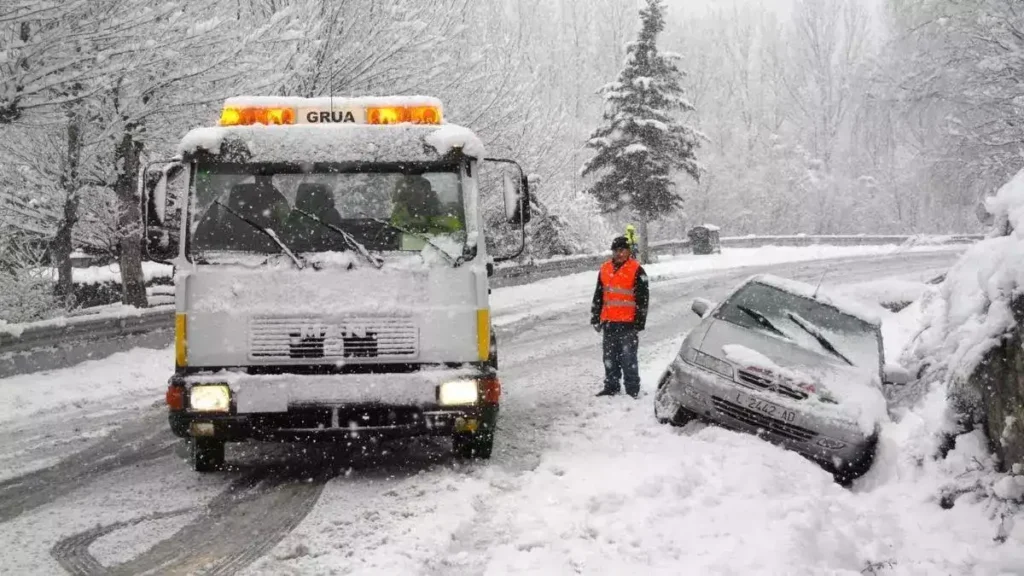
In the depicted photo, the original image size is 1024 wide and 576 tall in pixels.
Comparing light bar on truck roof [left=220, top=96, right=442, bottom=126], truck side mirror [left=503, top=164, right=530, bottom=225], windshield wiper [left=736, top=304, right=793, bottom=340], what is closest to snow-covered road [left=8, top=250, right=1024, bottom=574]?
windshield wiper [left=736, top=304, right=793, bottom=340]

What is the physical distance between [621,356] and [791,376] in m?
2.31

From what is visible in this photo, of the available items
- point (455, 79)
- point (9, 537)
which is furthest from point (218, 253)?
point (455, 79)

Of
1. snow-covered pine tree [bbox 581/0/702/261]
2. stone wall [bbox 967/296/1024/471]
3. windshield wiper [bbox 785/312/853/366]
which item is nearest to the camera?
stone wall [bbox 967/296/1024/471]

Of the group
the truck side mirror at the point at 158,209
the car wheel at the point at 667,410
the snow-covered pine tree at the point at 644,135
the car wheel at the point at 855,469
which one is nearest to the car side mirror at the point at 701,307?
the car wheel at the point at 667,410

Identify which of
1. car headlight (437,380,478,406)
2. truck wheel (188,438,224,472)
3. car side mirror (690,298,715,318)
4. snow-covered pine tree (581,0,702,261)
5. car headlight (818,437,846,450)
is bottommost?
car headlight (818,437,846,450)

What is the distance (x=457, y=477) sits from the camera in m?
5.84

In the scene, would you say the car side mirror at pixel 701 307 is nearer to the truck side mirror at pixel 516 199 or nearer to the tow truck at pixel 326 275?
the truck side mirror at pixel 516 199

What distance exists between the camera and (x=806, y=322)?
749cm

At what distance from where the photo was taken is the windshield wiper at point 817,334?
7.09 meters

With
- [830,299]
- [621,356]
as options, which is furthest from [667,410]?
[830,299]

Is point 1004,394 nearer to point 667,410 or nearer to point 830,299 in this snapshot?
A: point 667,410

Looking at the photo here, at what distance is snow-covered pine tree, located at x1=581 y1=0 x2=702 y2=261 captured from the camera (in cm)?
2786

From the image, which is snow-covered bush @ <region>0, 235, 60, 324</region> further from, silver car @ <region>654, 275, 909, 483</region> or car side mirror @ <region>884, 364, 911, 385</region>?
car side mirror @ <region>884, 364, 911, 385</region>

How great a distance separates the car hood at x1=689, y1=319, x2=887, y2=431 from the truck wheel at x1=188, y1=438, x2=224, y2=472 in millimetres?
3941
